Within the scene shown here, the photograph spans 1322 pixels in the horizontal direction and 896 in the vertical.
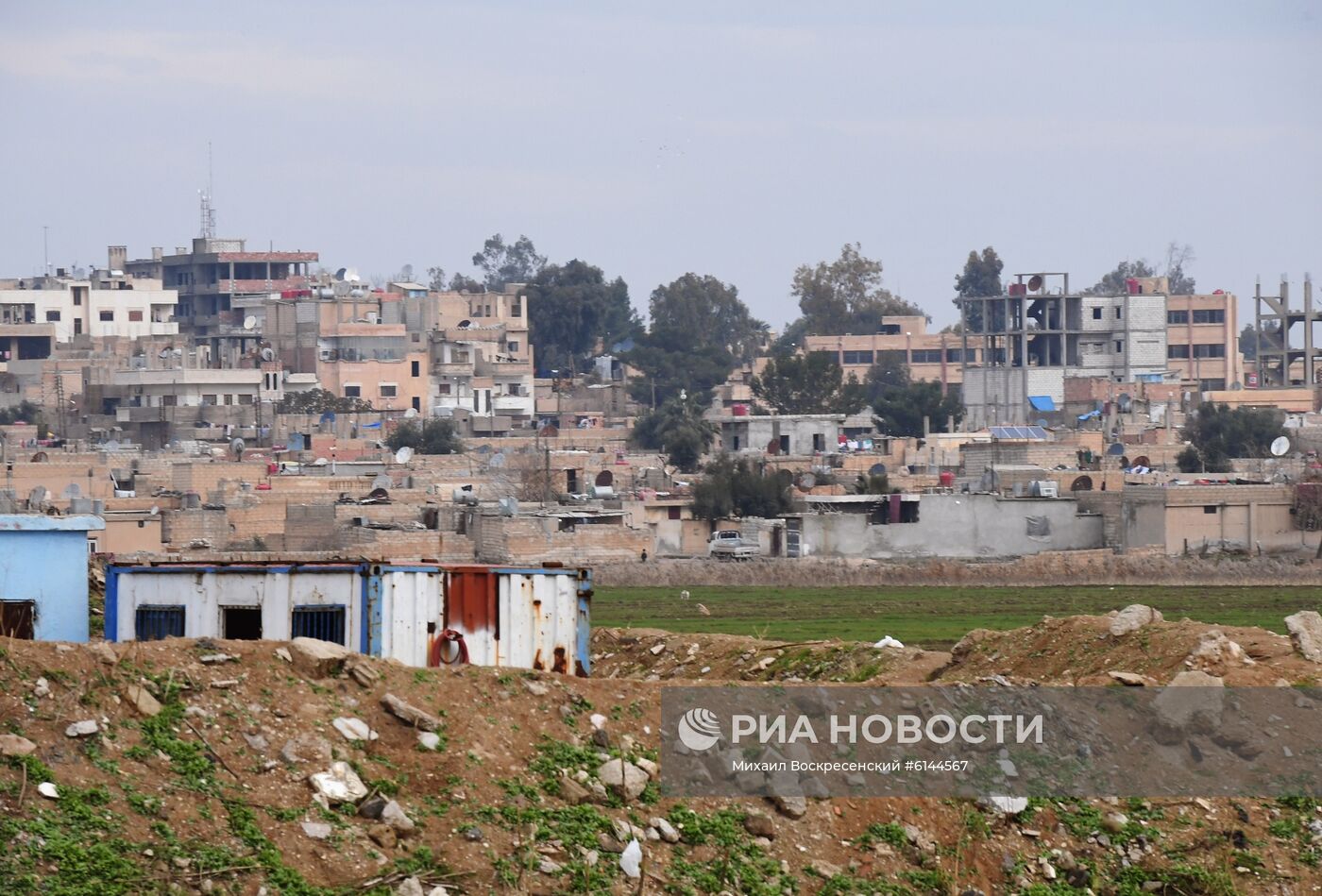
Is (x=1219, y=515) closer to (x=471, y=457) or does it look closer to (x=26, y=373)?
(x=471, y=457)

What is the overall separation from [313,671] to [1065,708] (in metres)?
4.92

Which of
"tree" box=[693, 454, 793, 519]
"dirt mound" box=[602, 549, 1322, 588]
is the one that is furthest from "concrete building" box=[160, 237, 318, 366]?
"dirt mound" box=[602, 549, 1322, 588]

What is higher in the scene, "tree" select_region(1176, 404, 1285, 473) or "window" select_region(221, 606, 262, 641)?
"tree" select_region(1176, 404, 1285, 473)

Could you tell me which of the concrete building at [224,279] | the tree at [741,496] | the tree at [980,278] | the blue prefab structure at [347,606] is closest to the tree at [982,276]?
the tree at [980,278]

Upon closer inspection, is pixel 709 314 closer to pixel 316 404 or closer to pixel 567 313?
pixel 567 313

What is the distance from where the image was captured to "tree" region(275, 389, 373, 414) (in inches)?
2746

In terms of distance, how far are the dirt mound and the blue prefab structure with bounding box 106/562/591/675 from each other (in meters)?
24.0

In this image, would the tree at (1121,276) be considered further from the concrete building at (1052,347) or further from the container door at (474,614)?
the container door at (474,614)

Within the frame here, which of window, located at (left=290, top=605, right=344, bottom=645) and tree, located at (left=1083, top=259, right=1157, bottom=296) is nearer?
window, located at (left=290, top=605, right=344, bottom=645)

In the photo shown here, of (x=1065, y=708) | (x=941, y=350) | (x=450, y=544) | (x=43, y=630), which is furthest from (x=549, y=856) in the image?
(x=941, y=350)

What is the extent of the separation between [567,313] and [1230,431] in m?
38.4

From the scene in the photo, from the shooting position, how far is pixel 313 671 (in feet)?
44.4

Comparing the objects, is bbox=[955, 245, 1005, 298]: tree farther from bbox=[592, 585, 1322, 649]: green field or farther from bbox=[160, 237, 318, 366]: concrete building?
bbox=[592, 585, 1322, 649]: green field

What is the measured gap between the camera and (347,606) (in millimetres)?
15492
